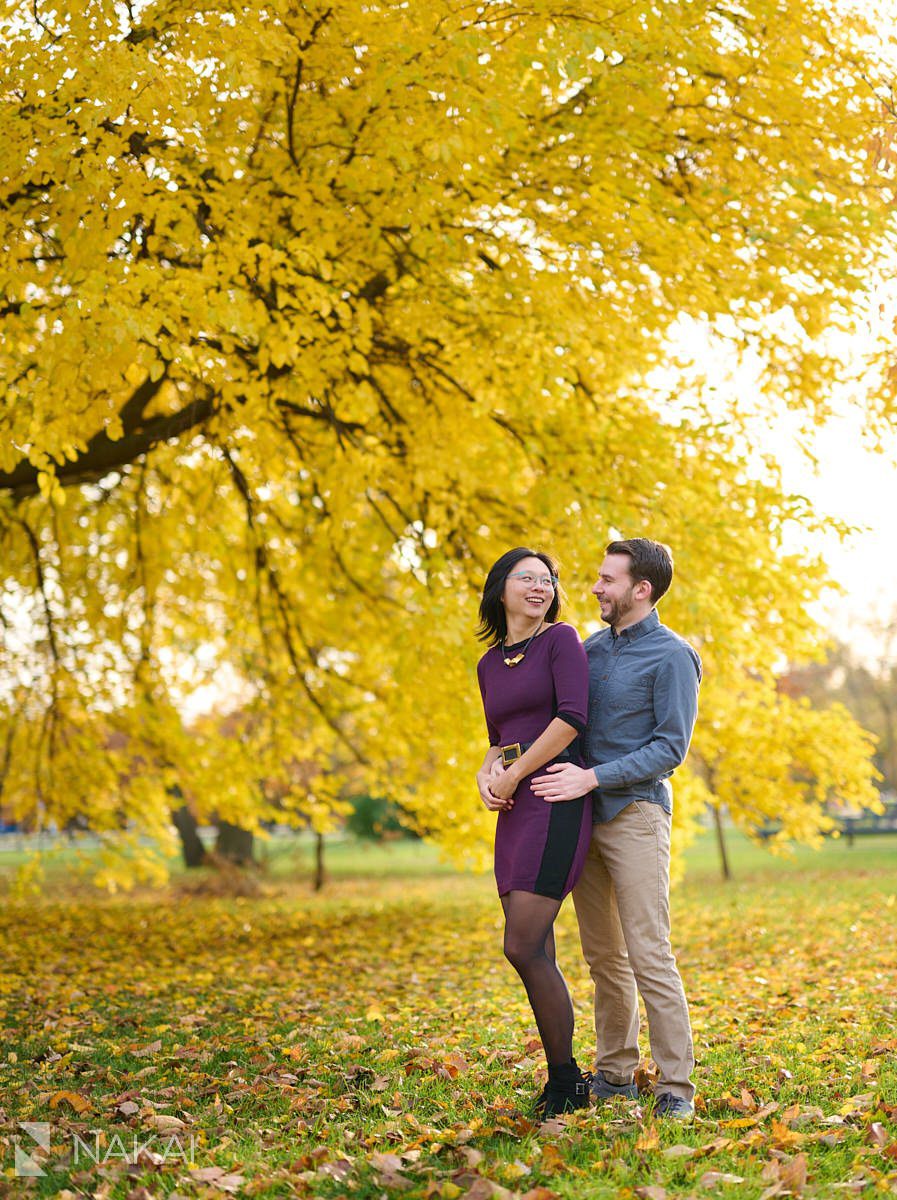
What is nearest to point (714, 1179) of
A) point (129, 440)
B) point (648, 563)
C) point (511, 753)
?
point (511, 753)

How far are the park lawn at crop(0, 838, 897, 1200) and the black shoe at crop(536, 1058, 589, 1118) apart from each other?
0.07 m

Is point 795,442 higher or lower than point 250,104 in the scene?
lower

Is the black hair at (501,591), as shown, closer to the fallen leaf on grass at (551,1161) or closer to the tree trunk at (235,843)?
the fallen leaf on grass at (551,1161)

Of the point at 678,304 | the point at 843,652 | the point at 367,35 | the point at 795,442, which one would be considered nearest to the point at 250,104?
the point at 367,35

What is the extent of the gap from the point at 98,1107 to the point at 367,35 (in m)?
5.46

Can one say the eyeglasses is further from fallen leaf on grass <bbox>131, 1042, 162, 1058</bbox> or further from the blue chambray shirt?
fallen leaf on grass <bbox>131, 1042, 162, 1058</bbox>

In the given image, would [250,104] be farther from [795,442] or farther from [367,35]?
[795,442]

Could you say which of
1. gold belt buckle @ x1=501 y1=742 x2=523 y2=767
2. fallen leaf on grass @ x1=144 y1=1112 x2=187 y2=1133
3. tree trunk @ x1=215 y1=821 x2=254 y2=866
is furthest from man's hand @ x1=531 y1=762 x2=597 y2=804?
tree trunk @ x1=215 y1=821 x2=254 y2=866

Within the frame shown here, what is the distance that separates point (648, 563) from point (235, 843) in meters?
18.2

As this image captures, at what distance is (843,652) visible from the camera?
126ft

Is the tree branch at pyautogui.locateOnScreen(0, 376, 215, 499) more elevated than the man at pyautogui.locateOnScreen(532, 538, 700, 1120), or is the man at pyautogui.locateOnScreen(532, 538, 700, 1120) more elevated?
the tree branch at pyautogui.locateOnScreen(0, 376, 215, 499)

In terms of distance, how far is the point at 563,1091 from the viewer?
3807 mm

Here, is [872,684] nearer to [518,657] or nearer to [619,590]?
[619,590]

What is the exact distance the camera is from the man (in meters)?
3.78
